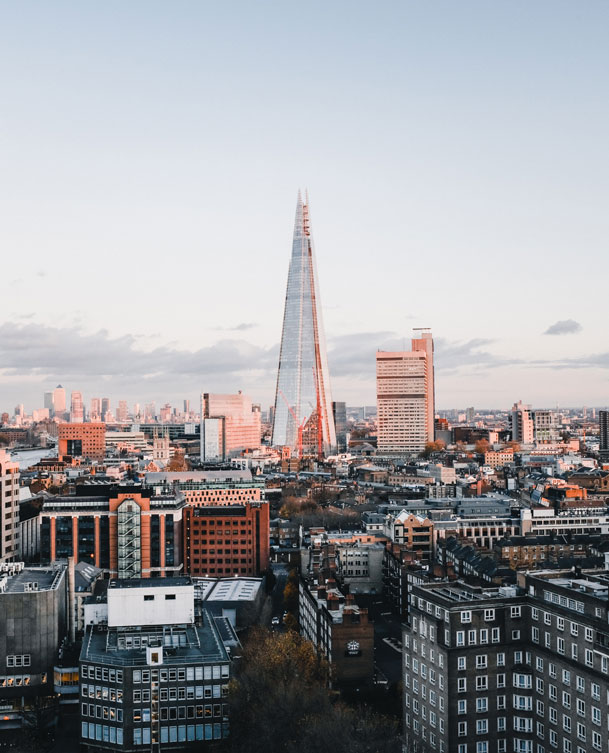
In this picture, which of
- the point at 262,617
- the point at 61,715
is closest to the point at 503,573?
the point at 262,617

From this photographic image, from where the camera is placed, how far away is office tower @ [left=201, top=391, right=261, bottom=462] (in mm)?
118688

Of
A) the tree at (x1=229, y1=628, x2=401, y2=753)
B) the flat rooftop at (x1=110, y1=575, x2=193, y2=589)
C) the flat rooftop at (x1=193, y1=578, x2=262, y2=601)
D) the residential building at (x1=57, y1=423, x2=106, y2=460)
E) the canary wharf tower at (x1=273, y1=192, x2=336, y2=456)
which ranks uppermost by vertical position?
the canary wharf tower at (x1=273, y1=192, x2=336, y2=456)

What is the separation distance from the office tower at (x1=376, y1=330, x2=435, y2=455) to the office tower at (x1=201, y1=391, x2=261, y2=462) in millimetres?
20278

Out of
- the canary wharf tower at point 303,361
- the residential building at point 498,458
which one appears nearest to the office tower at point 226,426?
the canary wharf tower at point 303,361

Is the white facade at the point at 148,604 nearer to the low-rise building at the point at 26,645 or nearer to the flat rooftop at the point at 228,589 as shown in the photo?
the low-rise building at the point at 26,645

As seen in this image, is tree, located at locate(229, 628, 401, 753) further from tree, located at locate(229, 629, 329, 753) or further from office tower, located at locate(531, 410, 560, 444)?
office tower, located at locate(531, 410, 560, 444)

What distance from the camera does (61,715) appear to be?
25.4m

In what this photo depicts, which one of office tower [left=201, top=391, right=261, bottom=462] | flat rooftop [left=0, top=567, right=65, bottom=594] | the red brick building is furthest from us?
office tower [left=201, top=391, right=261, bottom=462]

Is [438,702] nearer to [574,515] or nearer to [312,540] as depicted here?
[312,540]

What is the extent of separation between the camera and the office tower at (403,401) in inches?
5074

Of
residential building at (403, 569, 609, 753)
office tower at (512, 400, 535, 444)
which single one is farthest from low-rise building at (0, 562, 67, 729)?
office tower at (512, 400, 535, 444)

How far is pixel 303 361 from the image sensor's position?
113000 millimetres

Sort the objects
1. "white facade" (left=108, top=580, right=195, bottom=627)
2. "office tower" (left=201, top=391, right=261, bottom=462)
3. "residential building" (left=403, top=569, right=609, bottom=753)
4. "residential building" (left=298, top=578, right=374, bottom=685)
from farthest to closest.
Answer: "office tower" (left=201, top=391, right=261, bottom=462), "residential building" (left=298, top=578, right=374, bottom=685), "white facade" (left=108, top=580, right=195, bottom=627), "residential building" (left=403, top=569, right=609, bottom=753)

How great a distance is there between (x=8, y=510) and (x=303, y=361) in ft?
236
